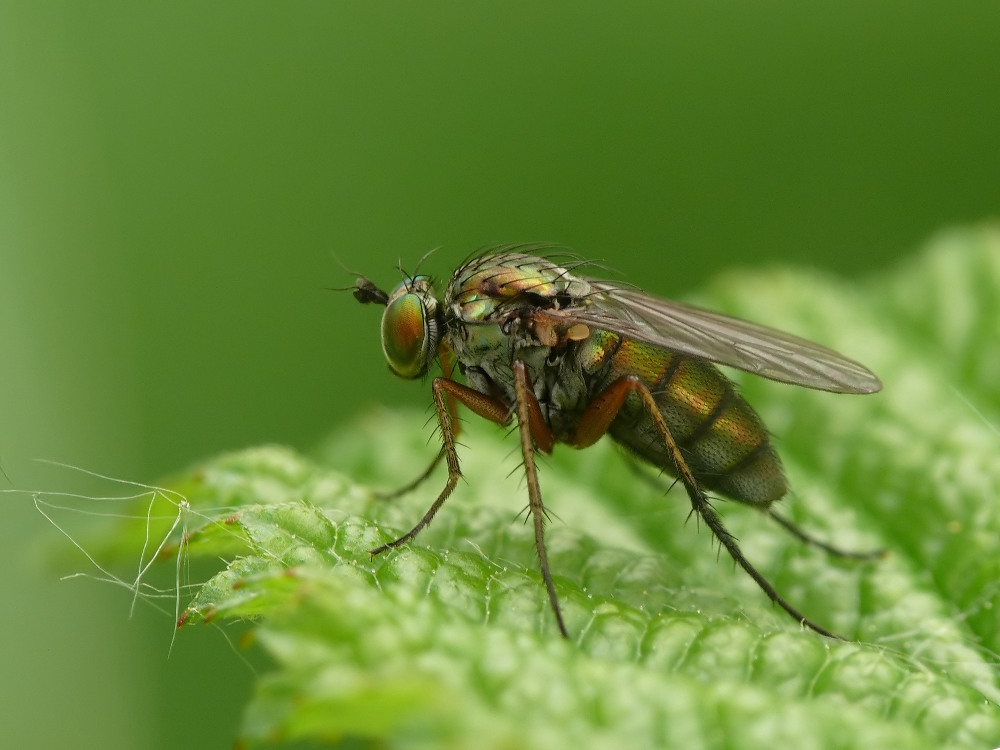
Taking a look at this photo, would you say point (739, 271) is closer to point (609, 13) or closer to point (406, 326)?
point (406, 326)

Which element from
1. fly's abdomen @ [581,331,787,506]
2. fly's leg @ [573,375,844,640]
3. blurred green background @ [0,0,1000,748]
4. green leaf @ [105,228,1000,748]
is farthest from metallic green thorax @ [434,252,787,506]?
blurred green background @ [0,0,1000,748]

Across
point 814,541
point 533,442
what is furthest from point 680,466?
point 814,541

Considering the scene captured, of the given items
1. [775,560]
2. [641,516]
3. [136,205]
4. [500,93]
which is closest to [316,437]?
[136,205]

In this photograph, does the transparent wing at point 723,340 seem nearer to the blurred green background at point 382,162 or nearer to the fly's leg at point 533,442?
the fly's leg at point 533,442

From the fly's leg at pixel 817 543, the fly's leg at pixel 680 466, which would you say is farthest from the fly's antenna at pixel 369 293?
the fly's leg at pixel 817 543

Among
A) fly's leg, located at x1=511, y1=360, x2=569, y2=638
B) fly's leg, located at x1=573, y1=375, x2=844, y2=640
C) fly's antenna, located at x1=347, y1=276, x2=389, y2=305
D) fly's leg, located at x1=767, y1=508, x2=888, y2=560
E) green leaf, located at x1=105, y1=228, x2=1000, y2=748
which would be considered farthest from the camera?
fly's antenna, located at x1=347, y1=276, x2=389, y2=305

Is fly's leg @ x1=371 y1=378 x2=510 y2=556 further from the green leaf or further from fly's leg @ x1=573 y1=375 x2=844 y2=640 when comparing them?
fly's leg @ x1=573 y1=375 x2=844 y2=640

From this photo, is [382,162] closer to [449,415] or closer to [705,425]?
[449,415]
